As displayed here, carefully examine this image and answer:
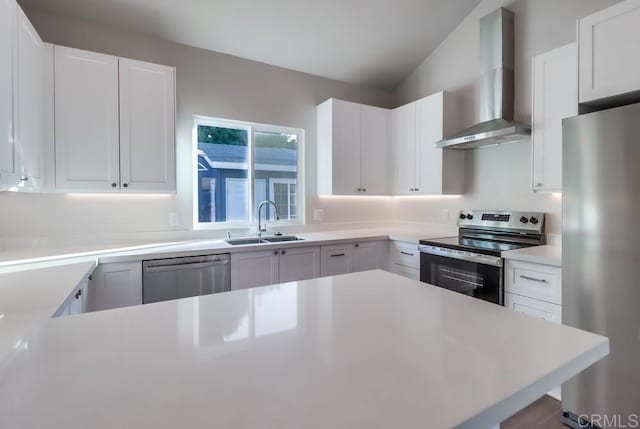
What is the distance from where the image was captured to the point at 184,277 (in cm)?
239

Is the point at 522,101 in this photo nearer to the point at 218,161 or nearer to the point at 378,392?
the point at 218,161

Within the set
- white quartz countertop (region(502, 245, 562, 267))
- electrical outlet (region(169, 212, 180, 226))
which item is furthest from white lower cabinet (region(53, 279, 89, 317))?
white quartz countertop (region(502, 245, 562, 267))

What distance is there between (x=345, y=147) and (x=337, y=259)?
122cm

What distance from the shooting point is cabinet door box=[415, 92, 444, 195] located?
3203 millimetres

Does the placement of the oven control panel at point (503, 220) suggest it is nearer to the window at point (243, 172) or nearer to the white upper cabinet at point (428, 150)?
the white upper cabinet at point (428, 150)

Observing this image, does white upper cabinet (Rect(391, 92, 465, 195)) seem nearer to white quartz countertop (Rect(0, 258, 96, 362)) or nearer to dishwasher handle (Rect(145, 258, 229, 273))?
dishwasher handle (Rect(145, 258, 229, 273))

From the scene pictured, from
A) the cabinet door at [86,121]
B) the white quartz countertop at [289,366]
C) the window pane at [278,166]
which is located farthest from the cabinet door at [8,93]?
the window pane at [278,166]

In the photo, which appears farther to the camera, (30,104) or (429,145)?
(429,145)

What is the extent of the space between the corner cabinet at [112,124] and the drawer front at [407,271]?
7.21ft

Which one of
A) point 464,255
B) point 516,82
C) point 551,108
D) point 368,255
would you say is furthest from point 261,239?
point 516,82

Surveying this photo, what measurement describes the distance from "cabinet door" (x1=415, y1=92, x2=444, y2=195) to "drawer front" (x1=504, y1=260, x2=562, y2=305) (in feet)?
3.86

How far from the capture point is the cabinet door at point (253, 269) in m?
2.58

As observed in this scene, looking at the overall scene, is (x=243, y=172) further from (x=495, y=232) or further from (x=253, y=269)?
(x=495, y=232)

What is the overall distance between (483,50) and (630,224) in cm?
209
